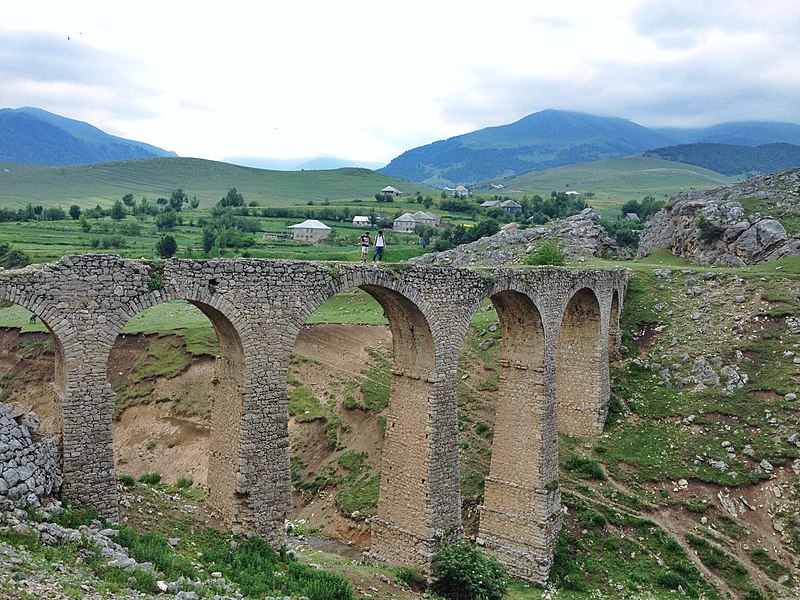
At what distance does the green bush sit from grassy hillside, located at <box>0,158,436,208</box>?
360ft

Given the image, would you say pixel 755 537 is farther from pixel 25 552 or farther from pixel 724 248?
pixel 724 248

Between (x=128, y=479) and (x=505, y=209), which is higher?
(x=505, y=209)

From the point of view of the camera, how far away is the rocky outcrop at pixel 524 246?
48.4m

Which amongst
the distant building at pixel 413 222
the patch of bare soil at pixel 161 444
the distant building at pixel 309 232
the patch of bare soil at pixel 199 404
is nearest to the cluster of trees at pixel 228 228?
the distant building at pixel 309 232

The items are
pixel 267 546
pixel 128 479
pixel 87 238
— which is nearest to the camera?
pixel 267 546

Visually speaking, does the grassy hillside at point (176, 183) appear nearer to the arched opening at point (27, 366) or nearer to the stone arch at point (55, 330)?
the arched opening at point (27, 366)

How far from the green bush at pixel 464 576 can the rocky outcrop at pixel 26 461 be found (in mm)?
10673

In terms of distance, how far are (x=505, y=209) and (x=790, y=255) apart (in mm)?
56733

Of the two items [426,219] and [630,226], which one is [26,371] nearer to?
[426,219]

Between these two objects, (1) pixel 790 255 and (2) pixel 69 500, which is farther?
(1) pixel 790 255

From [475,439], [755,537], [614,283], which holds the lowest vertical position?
[755,537]

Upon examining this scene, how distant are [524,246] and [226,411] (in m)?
36.3

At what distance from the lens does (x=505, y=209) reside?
9806cm

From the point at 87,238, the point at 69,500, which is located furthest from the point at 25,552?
the point at 87,238
